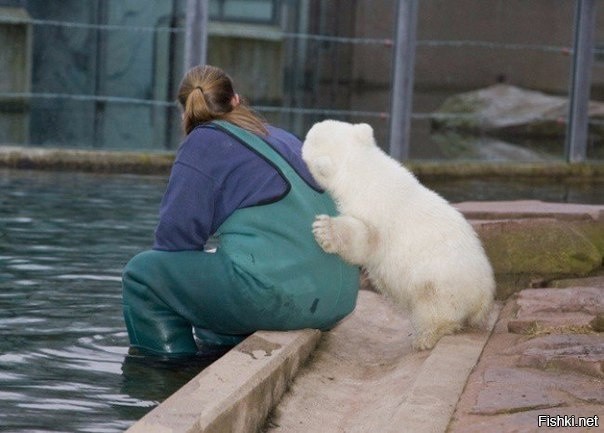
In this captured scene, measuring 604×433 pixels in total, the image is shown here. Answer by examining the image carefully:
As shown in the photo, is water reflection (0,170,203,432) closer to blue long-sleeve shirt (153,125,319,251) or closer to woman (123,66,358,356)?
woman (123,66,358,356)

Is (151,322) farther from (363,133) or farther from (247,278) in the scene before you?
(363,133)

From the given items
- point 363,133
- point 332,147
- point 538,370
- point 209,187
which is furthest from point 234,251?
point 538,370

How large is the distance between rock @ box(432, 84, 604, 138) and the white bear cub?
1491 cm

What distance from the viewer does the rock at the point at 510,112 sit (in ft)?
66.4

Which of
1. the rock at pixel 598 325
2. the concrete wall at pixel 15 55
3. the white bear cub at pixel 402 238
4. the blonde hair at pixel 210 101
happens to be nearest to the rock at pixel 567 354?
the rock at pixel 598 325

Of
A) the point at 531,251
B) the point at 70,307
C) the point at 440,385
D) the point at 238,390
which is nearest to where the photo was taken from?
the point at 238,390

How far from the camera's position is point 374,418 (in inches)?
164

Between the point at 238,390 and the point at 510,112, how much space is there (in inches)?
688

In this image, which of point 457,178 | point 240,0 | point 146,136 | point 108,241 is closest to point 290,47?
point 240,0

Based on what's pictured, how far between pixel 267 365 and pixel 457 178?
8633 millimetres

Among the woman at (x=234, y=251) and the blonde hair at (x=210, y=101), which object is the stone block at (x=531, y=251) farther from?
the blonde hair at (x=210, y=101)

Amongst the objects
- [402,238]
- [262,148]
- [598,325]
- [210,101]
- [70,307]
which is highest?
[210,101]

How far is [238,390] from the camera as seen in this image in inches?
154

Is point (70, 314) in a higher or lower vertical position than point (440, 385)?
lower
